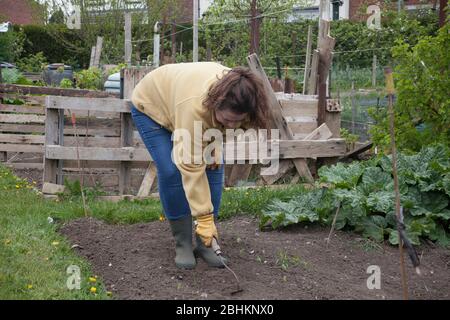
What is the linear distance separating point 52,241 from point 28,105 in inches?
198

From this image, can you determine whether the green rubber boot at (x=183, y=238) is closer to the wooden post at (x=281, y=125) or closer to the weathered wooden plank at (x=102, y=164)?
the weathered wooden plank at (x=102, y=164)

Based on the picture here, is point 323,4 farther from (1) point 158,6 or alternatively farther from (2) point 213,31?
(1) point 158,6

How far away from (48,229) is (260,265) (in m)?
1.77

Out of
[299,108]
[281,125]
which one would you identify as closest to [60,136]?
[281,125]

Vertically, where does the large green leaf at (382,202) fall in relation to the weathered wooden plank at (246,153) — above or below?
below

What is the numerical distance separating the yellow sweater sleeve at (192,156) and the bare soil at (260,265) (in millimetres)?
478

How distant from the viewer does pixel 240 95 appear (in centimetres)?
353

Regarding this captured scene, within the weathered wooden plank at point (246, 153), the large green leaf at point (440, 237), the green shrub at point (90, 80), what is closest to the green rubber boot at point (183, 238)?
the large green leaf at point (440, 237)

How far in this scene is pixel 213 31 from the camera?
664 inches

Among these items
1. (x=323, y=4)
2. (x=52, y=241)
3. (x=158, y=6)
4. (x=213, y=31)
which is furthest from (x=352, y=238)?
(x=158, y=6)

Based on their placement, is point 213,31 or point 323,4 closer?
point 323,4

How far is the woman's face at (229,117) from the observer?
3564mm

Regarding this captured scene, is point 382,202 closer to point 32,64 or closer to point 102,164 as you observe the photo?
point 102,164
